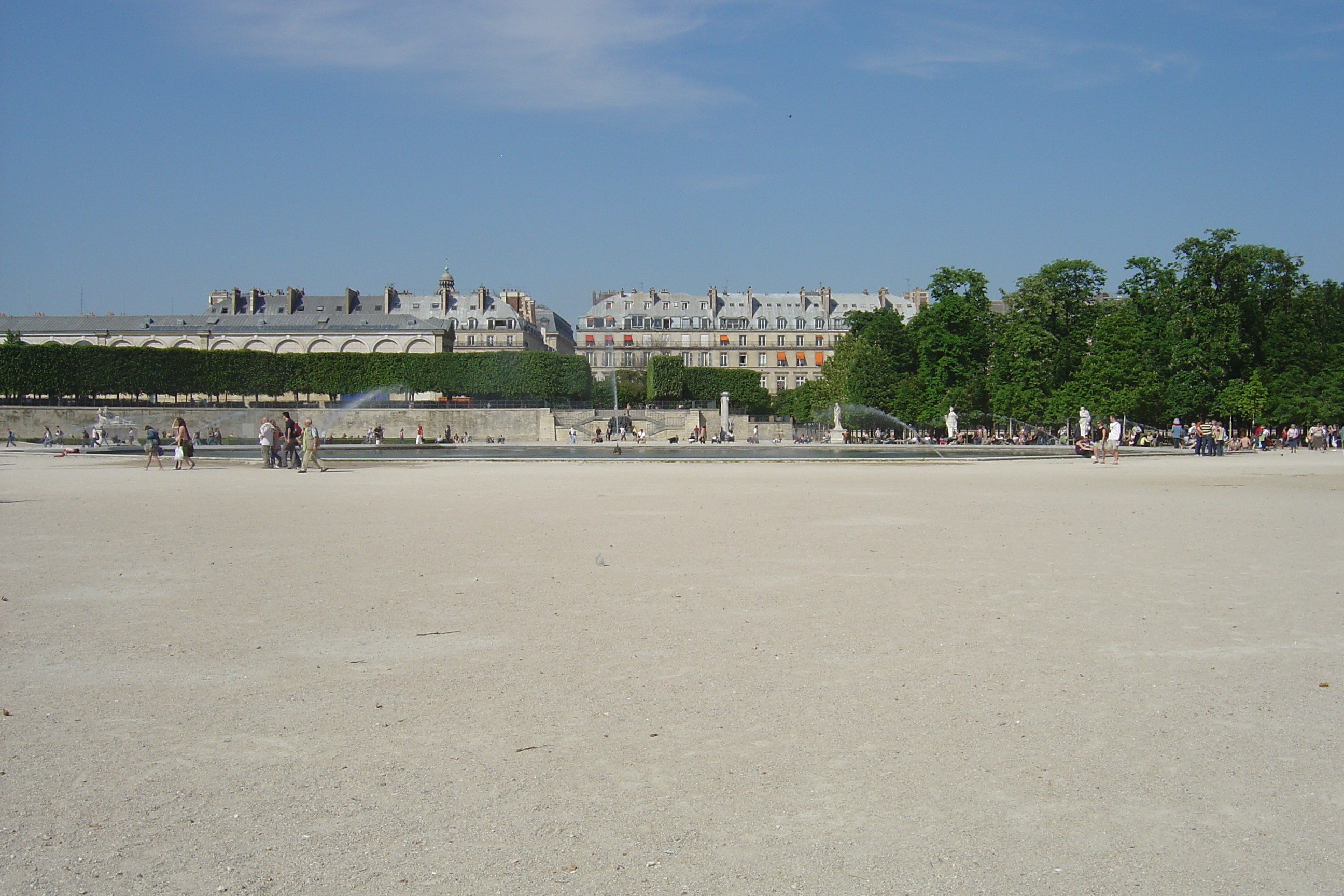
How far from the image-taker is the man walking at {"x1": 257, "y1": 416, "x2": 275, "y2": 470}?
28172mm

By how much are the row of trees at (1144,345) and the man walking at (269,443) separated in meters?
37.9

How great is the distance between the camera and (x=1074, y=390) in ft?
172

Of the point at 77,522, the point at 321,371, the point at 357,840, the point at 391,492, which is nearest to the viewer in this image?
the point at 357,840

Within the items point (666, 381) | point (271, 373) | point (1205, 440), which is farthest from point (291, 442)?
point (666, 381)

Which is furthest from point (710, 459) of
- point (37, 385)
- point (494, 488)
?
point (37, 385)

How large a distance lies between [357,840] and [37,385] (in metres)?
78.5

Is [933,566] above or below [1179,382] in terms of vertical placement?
below

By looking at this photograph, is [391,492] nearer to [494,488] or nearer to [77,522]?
[494,488]

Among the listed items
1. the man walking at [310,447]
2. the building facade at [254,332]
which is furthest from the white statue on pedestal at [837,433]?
the building facade at [254,332]

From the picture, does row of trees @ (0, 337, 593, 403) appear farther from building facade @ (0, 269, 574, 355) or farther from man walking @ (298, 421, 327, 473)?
man walking @ (298, 421, 327, 473)

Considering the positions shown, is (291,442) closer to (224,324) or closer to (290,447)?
(290,447)

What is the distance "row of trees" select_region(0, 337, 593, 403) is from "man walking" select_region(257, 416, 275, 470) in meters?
51.2

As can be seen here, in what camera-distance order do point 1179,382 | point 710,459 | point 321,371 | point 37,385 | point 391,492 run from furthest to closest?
point 321,371
point 37,385
point 1179,382
point 710,459
point 391,492

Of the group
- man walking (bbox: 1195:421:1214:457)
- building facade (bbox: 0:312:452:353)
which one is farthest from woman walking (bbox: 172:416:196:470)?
building facade (bbox: 0:312:452:353)
